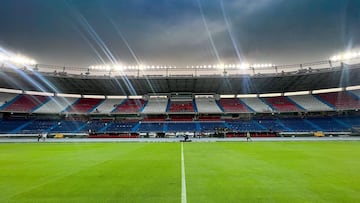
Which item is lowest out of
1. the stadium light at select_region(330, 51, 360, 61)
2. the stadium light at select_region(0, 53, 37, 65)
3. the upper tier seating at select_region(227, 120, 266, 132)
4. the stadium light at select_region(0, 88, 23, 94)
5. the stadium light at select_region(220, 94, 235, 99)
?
the upper tier seating at select_region(227, 120, 266, 132)

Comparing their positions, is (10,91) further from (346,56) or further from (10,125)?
(346,56)

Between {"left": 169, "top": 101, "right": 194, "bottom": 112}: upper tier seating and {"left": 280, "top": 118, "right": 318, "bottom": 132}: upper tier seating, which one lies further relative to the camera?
{"left": 169, "top": 101, "right": 194, "bottom": 112}: upper tier seating

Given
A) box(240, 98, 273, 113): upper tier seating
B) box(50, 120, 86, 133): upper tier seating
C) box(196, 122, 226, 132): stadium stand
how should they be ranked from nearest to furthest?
box(50, 120, 86, 133): upper tier seating, box(196, 122, 226, 132): stadium stand, box(240, 98, 273, 113): upper tier seating

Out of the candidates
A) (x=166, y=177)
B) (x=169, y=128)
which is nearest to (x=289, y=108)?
(x=169, y=128)

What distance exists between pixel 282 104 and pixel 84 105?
171 feet

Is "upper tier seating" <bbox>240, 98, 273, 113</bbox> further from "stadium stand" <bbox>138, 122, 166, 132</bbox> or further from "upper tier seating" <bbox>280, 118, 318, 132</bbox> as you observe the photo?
"stadium stand" <bbox>138, 122, 166, 132</bbox>

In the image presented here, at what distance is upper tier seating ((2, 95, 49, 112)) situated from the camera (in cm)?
3850

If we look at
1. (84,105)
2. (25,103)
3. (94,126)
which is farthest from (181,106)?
(25,103)

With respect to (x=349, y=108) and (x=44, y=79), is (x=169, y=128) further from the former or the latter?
(x=349, y=108)

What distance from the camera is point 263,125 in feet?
132

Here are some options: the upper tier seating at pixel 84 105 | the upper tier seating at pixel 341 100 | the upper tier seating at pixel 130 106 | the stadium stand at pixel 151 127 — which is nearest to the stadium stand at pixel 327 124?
the upper tier seating at pixel 341 100

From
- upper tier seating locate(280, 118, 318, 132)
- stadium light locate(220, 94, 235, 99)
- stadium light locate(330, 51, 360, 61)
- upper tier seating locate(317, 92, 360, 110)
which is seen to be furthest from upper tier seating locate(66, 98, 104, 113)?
upper tier seating locate(317, 92, 360, 110)

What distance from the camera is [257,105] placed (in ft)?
148

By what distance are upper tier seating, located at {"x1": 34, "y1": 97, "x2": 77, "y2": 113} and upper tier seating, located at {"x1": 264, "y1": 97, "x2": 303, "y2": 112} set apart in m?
53.2
